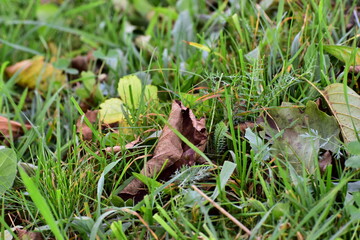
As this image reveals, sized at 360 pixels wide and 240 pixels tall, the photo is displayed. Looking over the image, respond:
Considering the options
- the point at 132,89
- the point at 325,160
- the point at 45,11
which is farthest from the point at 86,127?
the point at 45,11

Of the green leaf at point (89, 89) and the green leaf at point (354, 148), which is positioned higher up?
the green leaf at point (354, 148)

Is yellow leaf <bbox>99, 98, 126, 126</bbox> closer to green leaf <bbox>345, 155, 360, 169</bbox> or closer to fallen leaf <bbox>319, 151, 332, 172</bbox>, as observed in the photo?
fallen leaf <bbox>319, 151, 332, 172</bbox>

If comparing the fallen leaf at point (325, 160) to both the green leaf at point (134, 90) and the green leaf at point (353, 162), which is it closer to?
the green leaf at point (353, 162)

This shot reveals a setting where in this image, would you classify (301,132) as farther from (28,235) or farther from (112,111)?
(28,235)

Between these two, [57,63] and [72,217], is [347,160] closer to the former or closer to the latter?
[72,217]

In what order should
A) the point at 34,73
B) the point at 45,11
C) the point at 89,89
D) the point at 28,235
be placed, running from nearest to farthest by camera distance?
1. the point at 28,235
2. the point at 89,89
3. the point at 34,73
4. the point at 45,11

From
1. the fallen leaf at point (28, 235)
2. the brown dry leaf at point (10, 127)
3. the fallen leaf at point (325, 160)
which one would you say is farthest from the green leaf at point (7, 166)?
the fallen leaf at point (325, 160)

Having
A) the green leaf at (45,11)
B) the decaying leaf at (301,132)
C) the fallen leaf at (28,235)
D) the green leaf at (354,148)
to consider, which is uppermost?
the green leaf at (45,11)
